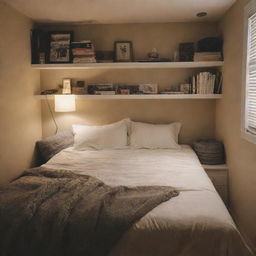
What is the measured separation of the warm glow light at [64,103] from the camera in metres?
3.36

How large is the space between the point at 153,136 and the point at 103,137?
2.06ft

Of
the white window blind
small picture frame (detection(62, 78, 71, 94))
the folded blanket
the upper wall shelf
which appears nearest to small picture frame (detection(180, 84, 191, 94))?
the upper wall shelf

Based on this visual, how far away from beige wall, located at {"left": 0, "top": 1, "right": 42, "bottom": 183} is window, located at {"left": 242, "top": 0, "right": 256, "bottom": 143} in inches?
91.0

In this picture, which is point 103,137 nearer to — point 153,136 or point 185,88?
point 153,136

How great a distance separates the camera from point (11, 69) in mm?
2850

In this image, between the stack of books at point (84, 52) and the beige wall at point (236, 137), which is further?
the stack of books at point (84, 52)

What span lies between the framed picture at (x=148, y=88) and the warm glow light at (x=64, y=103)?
90 cm

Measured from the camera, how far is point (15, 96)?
2938 millimetres

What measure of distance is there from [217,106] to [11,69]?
2.48 meters

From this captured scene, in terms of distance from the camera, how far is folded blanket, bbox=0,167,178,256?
1.51 metres

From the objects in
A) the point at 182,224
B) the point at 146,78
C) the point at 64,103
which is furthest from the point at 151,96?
the point at 182,224

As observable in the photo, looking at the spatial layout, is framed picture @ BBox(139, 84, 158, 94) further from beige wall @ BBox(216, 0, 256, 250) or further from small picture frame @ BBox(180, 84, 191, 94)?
beige wall @ BBox(216, 0, 256, 250)

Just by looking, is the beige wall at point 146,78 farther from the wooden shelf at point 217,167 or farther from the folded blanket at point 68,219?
the folded blanket at point 68,219

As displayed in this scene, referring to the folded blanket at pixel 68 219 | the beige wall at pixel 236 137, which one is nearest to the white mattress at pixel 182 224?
the folded blanket at pixel 68 219
